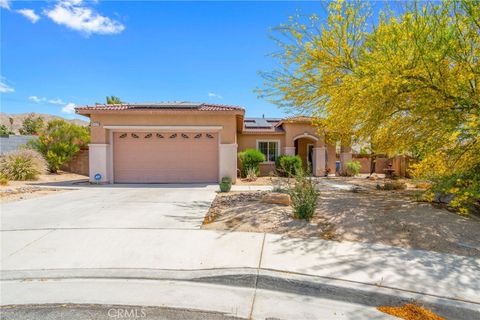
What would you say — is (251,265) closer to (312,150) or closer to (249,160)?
(249,160)

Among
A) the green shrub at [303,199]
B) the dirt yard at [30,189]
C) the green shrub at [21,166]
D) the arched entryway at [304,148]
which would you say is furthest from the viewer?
the arched entryway at [304,148]

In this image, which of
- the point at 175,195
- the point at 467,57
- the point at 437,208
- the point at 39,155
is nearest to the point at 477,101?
the point at 467,57

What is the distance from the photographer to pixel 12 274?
375cm

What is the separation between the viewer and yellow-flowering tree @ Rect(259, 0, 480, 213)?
5.68 meters

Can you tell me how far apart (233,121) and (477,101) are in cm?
937

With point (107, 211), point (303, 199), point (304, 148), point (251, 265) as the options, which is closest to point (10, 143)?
point (107, 211)

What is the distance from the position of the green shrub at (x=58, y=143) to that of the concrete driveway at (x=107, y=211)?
8223 millimetres

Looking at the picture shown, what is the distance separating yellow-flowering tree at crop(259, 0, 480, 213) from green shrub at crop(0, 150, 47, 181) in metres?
13.5

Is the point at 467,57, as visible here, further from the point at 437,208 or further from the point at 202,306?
the point at 202,306

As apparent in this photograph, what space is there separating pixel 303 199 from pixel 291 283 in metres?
2.79

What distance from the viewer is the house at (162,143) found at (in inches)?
523

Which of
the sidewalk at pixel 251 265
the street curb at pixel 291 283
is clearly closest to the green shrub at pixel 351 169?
the sidewalk at pixel 251 265

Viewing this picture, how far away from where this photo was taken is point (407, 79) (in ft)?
19.6

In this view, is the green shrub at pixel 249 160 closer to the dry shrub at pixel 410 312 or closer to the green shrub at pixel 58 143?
the green shrub at pixel 58 143
